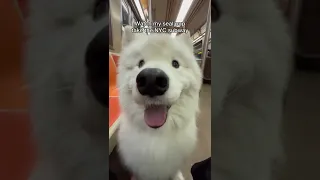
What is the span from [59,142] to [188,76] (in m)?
0.31

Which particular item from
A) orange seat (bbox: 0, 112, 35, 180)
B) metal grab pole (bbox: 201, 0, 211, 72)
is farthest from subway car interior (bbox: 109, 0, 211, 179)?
orange seat (bbox: 0, 112, 35, 180)

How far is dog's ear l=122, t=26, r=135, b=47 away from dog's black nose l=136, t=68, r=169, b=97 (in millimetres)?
82

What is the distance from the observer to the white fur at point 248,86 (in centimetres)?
66

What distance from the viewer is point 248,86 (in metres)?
0.67

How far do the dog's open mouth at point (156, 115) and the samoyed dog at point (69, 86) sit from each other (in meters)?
0.09

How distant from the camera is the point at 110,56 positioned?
25.7 inches

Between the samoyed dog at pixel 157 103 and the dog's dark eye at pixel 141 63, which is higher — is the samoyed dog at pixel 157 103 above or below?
below

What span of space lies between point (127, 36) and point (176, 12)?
11cm

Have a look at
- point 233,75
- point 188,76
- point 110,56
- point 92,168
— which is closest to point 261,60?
point 233,75

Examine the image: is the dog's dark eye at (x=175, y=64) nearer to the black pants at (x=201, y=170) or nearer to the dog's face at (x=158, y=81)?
the dog's face at (x=158, y=81)

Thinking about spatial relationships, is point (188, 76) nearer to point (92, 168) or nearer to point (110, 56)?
point (110, 56)

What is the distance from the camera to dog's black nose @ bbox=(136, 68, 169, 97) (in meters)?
0.59

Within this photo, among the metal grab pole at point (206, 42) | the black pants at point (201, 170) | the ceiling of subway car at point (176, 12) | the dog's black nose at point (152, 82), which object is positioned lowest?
the black pants at point (201, 170)

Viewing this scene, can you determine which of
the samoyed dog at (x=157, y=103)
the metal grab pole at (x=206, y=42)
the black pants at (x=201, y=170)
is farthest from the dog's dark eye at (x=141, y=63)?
the black pants at (x=201, y=170)
